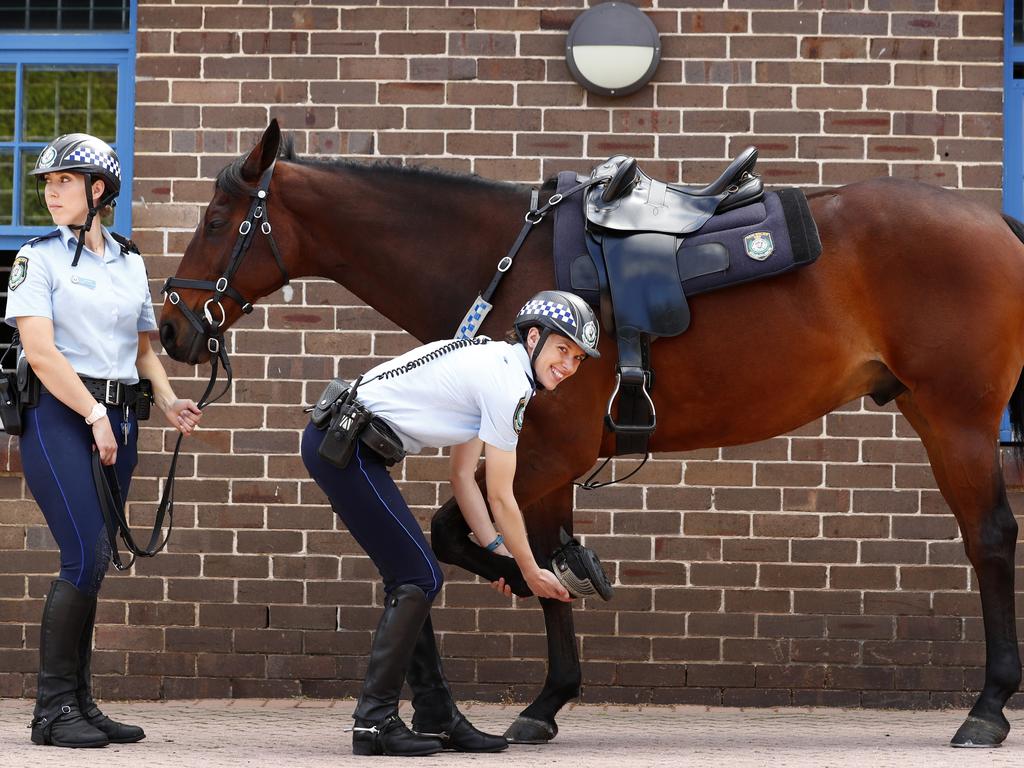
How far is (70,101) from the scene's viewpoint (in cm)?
677

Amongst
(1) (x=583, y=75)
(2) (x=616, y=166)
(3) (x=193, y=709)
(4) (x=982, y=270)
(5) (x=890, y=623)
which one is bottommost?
(3) (x=193, y=709)

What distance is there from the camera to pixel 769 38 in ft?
21.1

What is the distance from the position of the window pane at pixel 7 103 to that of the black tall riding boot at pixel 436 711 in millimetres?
3471

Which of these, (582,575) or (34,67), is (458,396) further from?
(34,67)

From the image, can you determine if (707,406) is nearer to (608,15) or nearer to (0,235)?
(608,15)

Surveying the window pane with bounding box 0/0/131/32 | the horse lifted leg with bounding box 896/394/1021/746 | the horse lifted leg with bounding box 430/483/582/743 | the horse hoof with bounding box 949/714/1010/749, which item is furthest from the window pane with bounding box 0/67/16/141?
the horse hoof with bounding box 949/714/1010/749

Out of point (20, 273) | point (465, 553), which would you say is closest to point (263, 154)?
point (20, 273)

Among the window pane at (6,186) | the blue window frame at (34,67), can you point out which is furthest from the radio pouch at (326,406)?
the window pane at (6,186)

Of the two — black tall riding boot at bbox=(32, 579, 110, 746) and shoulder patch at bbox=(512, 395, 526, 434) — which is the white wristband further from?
shoulder patch at bbox=(512, 395, 526, 434)

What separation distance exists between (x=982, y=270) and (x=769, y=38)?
A: 1.89 m

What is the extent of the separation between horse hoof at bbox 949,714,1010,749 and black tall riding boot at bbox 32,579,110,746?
2957 mm

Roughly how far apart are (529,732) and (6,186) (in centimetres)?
369

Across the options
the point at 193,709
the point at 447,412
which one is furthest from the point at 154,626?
the point at 447,412

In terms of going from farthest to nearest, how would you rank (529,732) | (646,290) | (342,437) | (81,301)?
(529,732)
(646,290)
(81,301)
(342,437)
